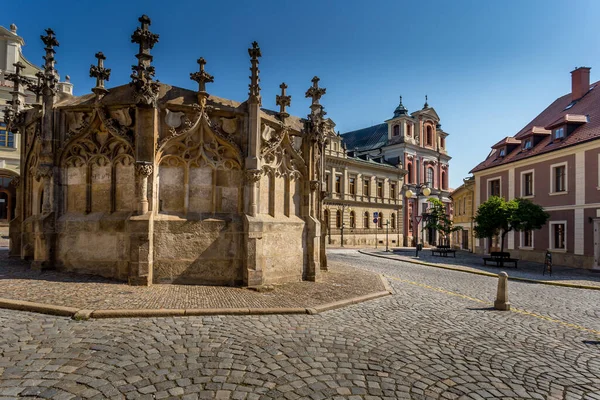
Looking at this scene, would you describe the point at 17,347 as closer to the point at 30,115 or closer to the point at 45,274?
the point at 45,274

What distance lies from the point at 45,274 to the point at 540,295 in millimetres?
15061

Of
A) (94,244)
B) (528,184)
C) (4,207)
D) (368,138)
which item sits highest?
(368,138)

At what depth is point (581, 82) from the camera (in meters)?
28.1

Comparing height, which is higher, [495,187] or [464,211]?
[495,187]

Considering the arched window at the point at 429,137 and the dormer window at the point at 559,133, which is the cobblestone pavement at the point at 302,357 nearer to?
the dormer window at the point at 559,133

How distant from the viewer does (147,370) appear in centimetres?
439

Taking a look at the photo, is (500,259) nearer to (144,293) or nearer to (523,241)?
(523,241)

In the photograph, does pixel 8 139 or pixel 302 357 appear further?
pixel 8 139

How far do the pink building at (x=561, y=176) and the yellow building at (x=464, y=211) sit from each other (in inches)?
263

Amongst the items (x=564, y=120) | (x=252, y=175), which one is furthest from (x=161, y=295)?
(x=564, y=120)

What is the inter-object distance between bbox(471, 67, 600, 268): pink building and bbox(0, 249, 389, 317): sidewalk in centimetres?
1847

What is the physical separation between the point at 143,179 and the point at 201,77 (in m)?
3.20

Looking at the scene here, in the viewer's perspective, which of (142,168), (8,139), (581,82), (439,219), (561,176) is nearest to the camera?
(142,168)

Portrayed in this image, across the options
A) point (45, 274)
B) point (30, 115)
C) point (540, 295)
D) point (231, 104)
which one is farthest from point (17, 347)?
point (540, 295)
